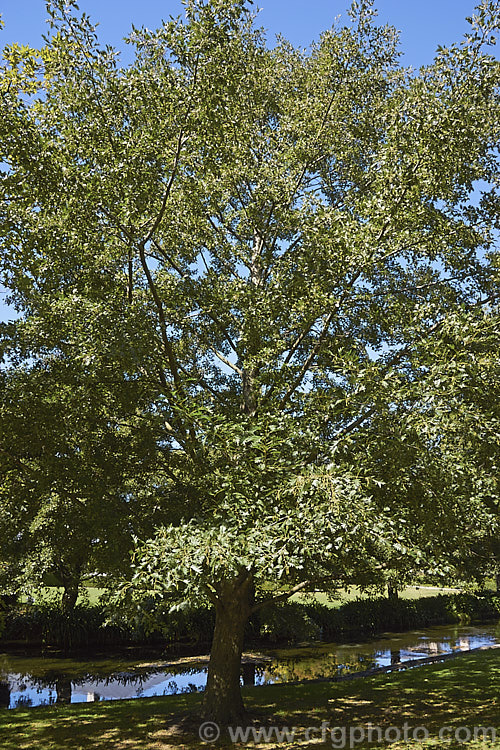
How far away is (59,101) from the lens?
7266 millimetres

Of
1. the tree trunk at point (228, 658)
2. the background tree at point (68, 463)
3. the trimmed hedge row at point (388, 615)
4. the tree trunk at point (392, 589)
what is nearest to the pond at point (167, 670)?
the trimmed hedge row at point (388, 615)

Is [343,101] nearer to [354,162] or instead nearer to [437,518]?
[354,162]

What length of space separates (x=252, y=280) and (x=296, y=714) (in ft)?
22.3

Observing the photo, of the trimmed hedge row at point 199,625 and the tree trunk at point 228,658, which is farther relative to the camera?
the trimmed hedge row at point 199,625

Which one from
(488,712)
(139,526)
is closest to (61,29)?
(139,526)

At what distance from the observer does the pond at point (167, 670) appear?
12.2 meters

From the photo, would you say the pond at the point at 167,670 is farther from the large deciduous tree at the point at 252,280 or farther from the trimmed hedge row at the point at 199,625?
the large deciduous tree at the point at 252,280

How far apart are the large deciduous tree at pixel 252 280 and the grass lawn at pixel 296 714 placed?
0.90 metres

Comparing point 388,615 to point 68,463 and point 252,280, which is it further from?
point 68,463

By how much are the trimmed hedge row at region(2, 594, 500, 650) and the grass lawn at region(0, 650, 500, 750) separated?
14.3 feet

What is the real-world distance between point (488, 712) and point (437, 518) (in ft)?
11.6

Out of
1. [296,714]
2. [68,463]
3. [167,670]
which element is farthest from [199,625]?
[68,463]

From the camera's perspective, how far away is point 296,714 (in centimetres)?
845

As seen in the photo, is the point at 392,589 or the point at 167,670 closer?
the point at 392,589
